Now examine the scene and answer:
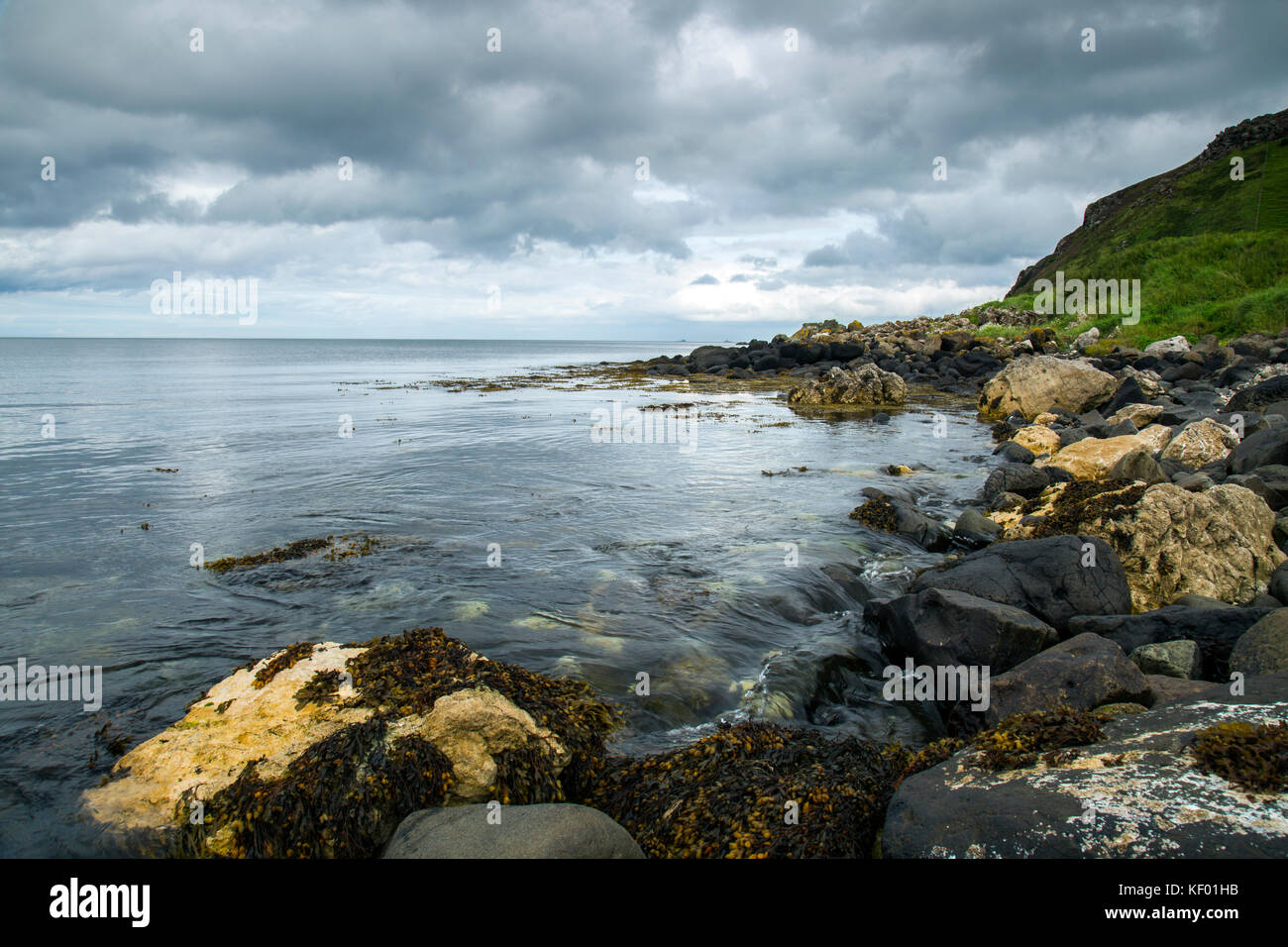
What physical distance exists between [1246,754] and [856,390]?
34410mm

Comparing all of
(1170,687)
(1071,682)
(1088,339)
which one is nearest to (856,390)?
(1088,339)

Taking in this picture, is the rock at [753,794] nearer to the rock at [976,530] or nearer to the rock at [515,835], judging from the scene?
the rock at [515,835]

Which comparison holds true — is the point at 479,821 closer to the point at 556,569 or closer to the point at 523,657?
the point at 523,657

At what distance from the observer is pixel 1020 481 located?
1295cm

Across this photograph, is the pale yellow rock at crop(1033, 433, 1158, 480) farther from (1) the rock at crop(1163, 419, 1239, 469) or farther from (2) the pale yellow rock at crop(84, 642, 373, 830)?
(2) the pale yellow rock at crop(84, 642, 373, 830)

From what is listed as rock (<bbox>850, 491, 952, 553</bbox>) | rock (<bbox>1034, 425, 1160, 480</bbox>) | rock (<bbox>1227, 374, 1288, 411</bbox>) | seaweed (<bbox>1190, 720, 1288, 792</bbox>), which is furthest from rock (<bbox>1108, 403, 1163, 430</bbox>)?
seaweed (<bbox>1190, 720, 1288, 792</bbox>)

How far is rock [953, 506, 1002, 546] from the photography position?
36.9 feet

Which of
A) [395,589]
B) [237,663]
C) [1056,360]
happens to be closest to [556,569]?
[395,589]

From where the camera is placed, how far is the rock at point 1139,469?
11.2 m

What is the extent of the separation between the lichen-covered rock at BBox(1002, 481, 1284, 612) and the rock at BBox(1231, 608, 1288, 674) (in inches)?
104

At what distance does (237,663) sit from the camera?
689cm

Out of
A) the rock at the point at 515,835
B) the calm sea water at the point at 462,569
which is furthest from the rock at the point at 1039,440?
the rock at the point at 515,835

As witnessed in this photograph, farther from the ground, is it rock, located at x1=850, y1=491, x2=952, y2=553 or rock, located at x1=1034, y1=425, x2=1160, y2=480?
rock, located at x1=1034, y1=425, x2=1160, y2=480
